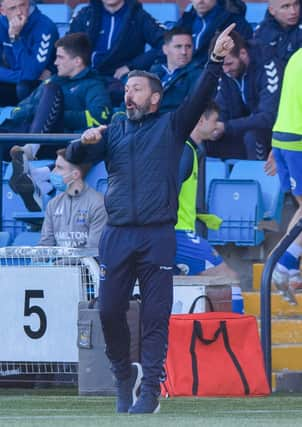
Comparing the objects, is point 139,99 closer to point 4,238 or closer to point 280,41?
point 4,238

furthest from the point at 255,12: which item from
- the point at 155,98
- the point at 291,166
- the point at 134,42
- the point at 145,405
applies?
the point at 145,405

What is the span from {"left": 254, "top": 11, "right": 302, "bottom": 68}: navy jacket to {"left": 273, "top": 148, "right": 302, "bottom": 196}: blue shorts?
3.12 metres

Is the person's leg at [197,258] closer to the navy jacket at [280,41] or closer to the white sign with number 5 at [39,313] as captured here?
the white sign with number 5 at [39,313]

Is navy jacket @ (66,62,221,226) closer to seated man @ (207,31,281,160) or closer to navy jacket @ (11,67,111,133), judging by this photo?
seated man @ (207,31,281,160)

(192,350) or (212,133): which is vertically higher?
(212,133)

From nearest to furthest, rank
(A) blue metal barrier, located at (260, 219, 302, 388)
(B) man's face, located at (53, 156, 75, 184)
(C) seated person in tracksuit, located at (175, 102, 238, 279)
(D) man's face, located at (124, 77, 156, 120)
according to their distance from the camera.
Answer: (D) man's face, located at (124, 77, 156, 120)
(A) blue metal barrier, located at (260, 219, 302, 388)
(C) seated person in tracksuit, located at (175, 102, 238, 279)
(B) man's face, located at (53, 156, 75, 184)

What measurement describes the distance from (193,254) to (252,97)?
2.50 meters

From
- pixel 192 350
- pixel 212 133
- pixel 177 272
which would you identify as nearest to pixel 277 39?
pixel 212 133

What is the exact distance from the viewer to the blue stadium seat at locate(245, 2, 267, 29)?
555 inches

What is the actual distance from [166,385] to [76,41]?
156 inches

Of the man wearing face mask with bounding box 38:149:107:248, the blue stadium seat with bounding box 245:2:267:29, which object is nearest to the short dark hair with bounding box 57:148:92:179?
the man wearing face mask with bounding box 38:149:107:248

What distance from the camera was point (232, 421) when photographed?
6734mm

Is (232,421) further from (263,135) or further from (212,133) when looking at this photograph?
(263,135)

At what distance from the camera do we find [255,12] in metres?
14.2
